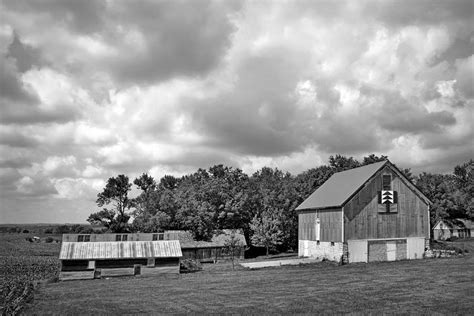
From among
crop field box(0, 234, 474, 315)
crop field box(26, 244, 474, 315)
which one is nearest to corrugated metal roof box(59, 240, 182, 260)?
crop field box(0, 234, 474, 315)

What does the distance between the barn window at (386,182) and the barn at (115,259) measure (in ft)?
76.9

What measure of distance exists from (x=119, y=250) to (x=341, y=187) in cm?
2607

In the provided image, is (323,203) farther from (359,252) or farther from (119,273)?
(119,273)

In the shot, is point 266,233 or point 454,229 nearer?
point 266,233

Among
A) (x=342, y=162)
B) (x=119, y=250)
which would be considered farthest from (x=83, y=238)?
(x=342, y=162)

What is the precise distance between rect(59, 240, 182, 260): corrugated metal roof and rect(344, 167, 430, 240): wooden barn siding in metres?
18.9

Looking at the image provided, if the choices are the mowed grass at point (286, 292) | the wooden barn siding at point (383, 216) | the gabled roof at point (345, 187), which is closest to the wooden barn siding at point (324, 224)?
the gabled roof at point (345, 187)

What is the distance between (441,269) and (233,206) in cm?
3504

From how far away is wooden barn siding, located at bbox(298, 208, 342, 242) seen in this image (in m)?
46.6

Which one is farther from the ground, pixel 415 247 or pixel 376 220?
pixel 376 220

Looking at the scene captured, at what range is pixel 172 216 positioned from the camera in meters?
68.5

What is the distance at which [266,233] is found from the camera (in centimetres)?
6144

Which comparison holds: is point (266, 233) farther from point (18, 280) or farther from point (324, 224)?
point (18, 280)

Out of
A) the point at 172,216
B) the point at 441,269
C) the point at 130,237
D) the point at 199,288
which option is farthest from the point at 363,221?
the point at 172,216
